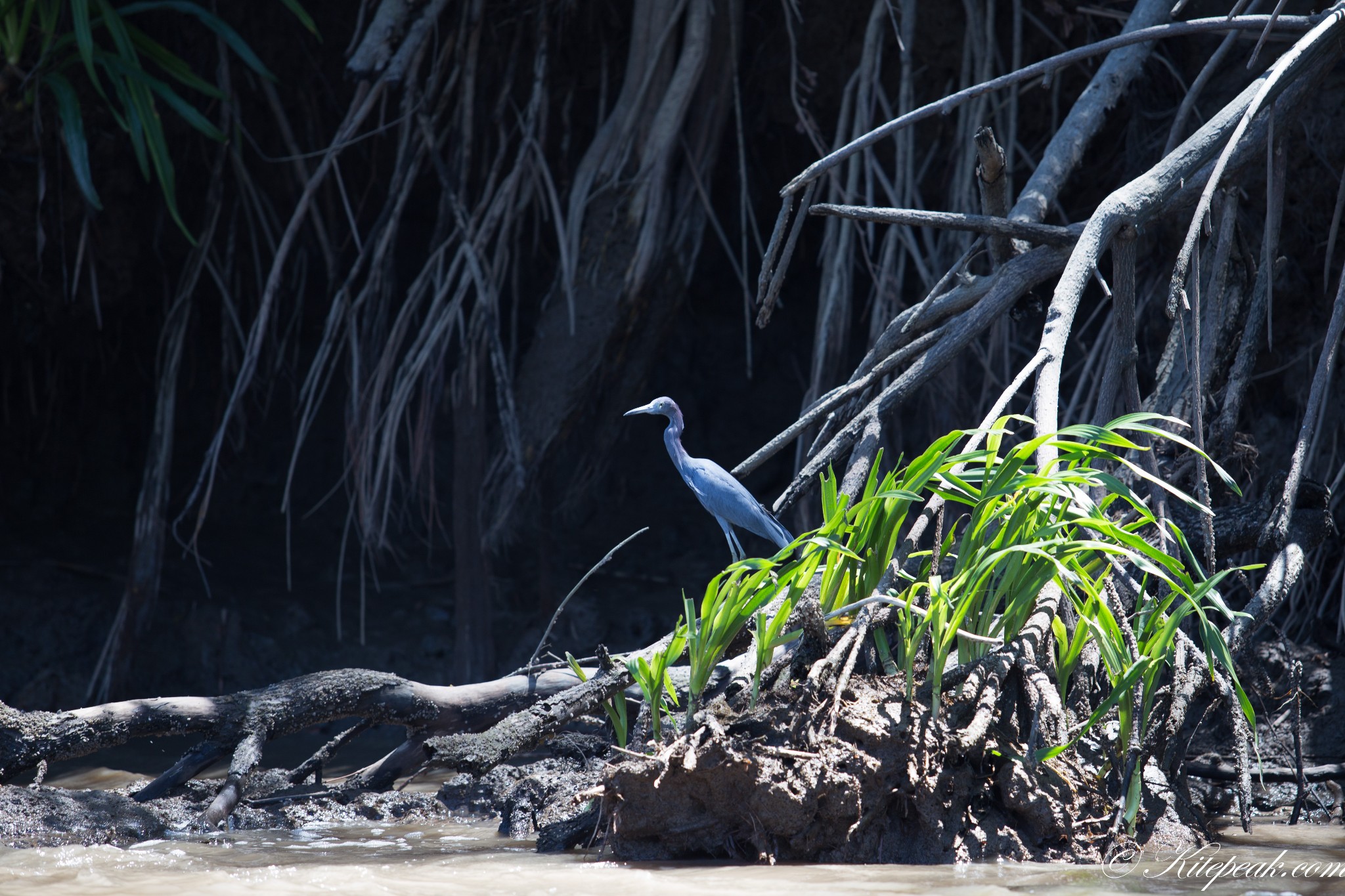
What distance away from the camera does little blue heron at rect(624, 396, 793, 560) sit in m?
3.34

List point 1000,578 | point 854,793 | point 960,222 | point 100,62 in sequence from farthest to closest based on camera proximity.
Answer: point 100,62 < point 960,222 < point 1000,578 < point 854,793

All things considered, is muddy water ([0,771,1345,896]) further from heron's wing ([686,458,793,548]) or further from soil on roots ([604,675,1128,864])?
heron's wing ([686,458,793,548])

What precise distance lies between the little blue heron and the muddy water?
1359 millimetres

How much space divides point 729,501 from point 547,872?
1649 mm

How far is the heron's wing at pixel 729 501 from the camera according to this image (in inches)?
132

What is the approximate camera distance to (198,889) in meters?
1.83

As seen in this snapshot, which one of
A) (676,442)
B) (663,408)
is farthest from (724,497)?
(663,408)

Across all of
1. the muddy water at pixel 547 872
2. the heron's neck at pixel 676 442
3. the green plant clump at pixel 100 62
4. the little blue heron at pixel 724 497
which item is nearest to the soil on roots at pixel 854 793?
the muddy water at pixel 547 872

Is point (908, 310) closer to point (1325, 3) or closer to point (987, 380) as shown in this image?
point (987, 380)

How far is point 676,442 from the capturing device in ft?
11.8

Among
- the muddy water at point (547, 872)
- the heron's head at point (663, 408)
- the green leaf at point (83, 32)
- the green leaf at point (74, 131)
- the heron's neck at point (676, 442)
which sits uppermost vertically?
the green leaf at point (83, 32)

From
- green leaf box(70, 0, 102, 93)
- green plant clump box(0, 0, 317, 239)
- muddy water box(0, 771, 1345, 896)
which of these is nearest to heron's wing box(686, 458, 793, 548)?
muddy water box(0, 771, 1345, 896)

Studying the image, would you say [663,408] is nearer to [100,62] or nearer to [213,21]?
[213,21]

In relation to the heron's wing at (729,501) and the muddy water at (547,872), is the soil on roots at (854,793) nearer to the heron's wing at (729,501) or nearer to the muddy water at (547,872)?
the muddy water at (547,872)
